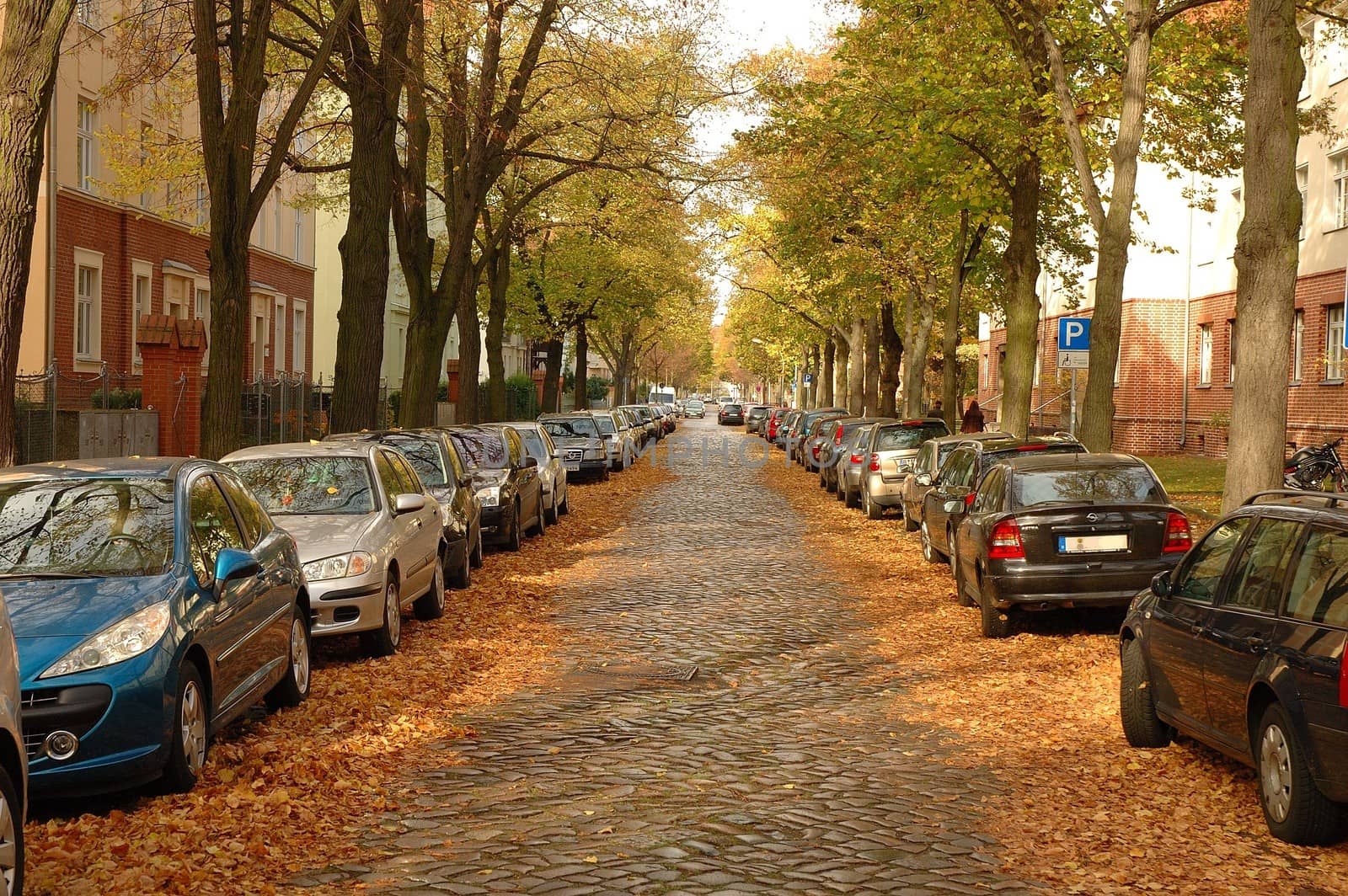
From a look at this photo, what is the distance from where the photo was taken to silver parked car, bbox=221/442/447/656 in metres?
10.6

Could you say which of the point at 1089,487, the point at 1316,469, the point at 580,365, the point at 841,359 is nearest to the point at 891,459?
the point at 1316,469

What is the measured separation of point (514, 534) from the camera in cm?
1894

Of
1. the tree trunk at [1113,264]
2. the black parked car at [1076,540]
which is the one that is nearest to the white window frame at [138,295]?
the tree trunk at [1113,264]

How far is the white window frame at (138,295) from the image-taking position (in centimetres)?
3238

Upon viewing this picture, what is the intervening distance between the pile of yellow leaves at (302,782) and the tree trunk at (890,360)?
29997 mm

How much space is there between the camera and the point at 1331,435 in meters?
30.0

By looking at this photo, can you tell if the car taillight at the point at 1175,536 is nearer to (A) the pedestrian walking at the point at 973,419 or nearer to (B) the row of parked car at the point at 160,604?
(B) the row of parked car at the point at 160,604

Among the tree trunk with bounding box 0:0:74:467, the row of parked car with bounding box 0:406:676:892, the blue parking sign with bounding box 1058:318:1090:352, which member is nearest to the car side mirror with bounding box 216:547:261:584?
the row of parked car with bounding box 0:406:676:892

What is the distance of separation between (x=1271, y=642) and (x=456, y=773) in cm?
383

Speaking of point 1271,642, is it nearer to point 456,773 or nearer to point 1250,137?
point 456,773

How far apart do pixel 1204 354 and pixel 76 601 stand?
123 ft

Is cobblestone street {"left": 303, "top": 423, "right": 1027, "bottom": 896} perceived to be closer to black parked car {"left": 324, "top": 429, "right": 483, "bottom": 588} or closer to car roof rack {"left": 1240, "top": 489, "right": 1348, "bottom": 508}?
car roof rack {"left": 1240, "top": 489, "right": 1348, "bottom": 508}

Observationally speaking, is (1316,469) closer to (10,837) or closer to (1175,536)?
(1175,536)

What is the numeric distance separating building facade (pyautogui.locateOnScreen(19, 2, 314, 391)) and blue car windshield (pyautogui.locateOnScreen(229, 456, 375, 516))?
12.1 metres
